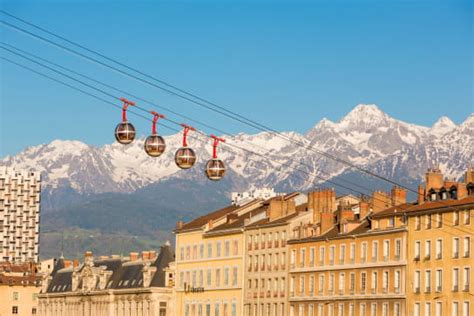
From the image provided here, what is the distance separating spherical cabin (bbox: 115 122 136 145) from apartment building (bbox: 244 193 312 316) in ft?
310

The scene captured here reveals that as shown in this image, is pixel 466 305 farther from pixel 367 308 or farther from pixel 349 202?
pixel 349 202

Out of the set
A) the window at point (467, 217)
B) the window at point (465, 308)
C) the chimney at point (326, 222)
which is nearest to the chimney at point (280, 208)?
the chimney at point (326, 222)

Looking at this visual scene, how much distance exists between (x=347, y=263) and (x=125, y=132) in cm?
8669

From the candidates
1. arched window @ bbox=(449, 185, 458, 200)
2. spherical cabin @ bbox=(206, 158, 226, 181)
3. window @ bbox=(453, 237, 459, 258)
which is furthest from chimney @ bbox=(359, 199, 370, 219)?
spherical cabin @ bbox=(206, 158, 226, 181)

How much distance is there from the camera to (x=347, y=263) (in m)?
176

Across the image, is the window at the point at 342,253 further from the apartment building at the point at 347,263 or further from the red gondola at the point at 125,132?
the red gondola at the point at 125,132

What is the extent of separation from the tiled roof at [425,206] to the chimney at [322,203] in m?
16.1

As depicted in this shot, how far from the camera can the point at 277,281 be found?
626ft

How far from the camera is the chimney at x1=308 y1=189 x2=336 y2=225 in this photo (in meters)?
188

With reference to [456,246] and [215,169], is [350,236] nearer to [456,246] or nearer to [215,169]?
[456,246]

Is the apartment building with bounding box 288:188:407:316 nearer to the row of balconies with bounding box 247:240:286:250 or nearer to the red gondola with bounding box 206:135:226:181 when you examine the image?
the row of balconies with bounding box 247:240:286:250

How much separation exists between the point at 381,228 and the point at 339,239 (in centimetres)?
824

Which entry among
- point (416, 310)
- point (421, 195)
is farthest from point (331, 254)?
point (416, 310)

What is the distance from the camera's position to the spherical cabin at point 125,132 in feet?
303
